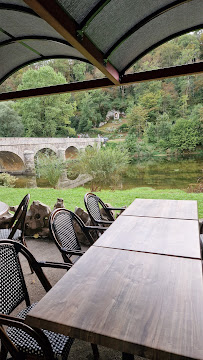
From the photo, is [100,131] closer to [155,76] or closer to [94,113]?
[94,113]

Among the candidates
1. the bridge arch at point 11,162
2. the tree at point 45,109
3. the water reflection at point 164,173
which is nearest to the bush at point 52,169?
the water reflection at point 164,173

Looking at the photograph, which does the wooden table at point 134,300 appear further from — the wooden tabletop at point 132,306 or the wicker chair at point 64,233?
the wicker chair at point 64,233

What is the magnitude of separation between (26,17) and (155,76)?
48.6 inches

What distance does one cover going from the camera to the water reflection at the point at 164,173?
9.23 meters

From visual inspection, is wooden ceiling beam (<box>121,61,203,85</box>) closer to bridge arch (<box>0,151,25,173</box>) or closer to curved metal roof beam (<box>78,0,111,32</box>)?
curved metal roof beam (<box>78,0,111,32</box>)

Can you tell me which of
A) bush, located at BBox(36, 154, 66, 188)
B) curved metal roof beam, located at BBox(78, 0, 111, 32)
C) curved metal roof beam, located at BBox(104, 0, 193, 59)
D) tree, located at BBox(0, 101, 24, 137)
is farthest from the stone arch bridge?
curved metal roof beam, located at BBox(78, 0, 111, 32)

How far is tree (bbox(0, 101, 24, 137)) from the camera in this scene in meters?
18.0

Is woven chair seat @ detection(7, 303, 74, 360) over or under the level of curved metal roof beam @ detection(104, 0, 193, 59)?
under

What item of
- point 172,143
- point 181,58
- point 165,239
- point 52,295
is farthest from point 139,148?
point 52,295

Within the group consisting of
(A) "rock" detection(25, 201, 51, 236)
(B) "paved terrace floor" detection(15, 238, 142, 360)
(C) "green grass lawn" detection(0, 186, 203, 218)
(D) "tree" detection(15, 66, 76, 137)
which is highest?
(D) "tree" detection(15, 66, 76, 137)

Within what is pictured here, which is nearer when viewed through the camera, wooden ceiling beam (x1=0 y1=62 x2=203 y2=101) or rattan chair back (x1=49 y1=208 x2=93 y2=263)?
rattan chair back (x1=49 y1=208 x2=93 y2=263)

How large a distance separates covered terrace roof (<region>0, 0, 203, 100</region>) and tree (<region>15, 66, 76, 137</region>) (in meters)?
14.6

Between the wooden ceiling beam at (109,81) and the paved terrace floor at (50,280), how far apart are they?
203 centimetres

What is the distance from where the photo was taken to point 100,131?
48.3ft
